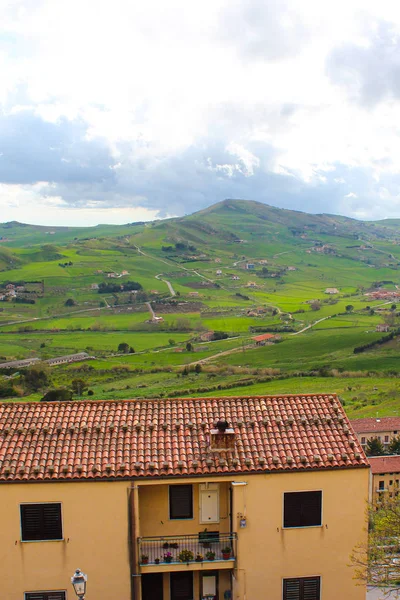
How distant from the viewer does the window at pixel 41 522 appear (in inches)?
561

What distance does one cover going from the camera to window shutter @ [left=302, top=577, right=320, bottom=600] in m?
15.3

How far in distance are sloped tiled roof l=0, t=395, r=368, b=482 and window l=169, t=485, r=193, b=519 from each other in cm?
107

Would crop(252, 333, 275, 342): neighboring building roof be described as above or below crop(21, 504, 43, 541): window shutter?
below

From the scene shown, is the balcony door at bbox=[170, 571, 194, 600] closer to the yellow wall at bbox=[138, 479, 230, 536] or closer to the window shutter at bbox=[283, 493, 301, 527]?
the yellow wall at bbox=[138, 479, 230, 536]

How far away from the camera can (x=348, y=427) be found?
16.0m

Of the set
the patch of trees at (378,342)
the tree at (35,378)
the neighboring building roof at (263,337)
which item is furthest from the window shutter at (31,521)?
the neighboring building roof at (263,337)

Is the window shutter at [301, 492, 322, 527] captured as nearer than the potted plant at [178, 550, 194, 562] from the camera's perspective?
No

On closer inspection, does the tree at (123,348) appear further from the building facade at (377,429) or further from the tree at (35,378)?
the building facade at (377,429)

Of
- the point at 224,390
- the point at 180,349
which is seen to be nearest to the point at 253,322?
the point at 180,349

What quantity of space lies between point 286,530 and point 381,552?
2.66 m

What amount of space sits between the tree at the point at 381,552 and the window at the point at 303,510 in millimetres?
1326

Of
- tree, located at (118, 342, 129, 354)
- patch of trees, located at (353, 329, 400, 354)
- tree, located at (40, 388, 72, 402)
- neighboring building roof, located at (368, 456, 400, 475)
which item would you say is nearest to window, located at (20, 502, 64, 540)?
neighboring building roof, located at (368, 456, 400, 475)

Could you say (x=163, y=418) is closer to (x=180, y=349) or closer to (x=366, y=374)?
(x=366, y=374)

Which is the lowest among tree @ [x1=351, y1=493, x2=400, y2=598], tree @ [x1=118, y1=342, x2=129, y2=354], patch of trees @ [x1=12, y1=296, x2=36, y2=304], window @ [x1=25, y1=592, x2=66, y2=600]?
tree @ [x1=118, y1=342, x2=129, y2=354]
